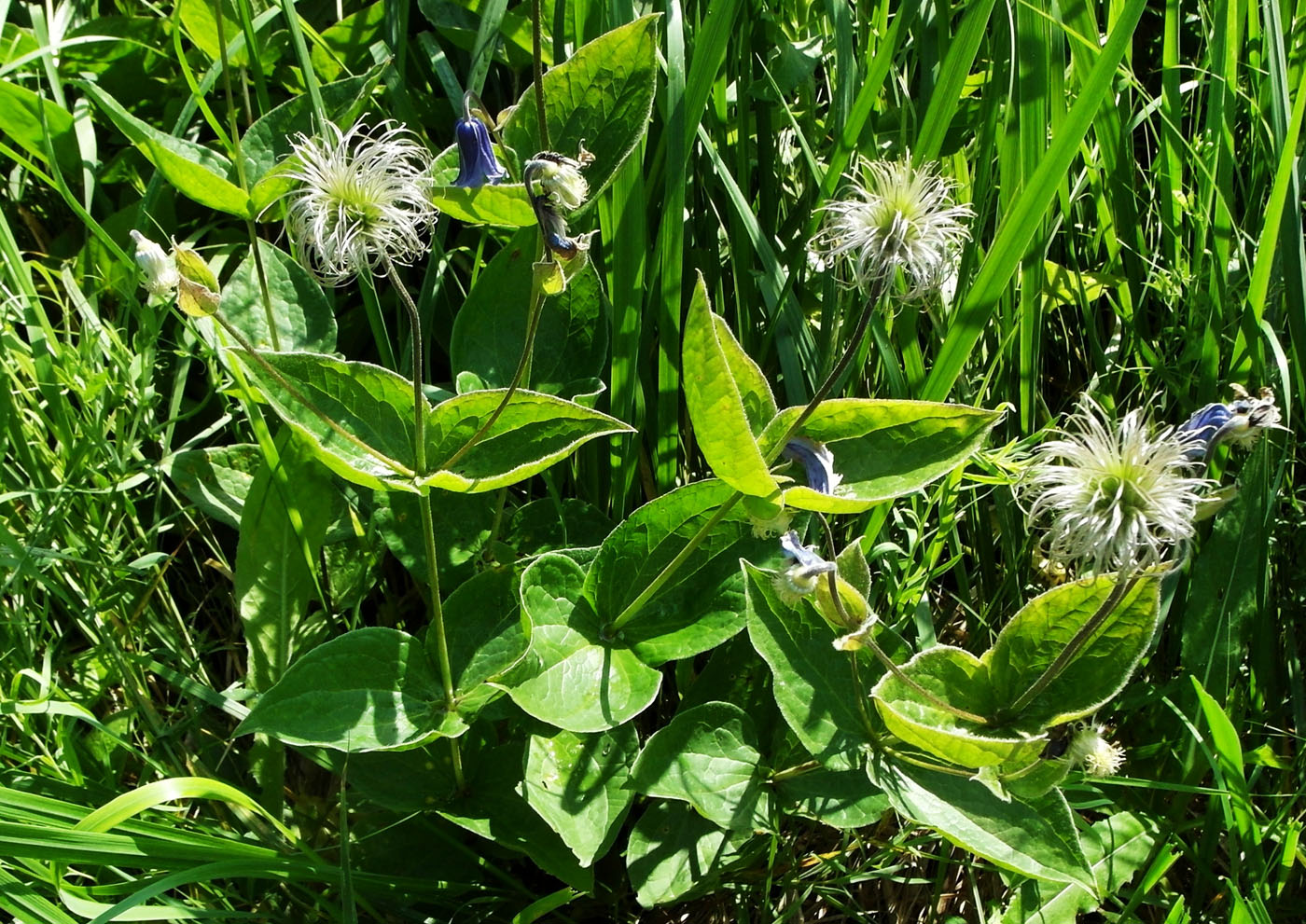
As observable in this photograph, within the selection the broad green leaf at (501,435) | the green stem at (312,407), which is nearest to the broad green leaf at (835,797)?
the broad green leaf at (501,435)

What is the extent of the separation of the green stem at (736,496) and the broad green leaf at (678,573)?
0.08ft

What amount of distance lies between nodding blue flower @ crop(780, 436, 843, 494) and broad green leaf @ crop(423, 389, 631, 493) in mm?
227

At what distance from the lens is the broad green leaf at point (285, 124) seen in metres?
1.95

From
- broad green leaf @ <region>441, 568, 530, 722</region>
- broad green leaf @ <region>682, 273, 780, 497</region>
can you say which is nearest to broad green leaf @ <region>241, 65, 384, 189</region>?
broad green leaf @ <region>441, 568, 530, 722</region>

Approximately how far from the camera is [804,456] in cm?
146

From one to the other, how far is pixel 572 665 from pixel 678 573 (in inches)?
8.6

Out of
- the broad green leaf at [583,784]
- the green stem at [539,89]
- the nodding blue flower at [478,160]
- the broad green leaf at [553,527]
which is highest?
the green stem at [539,89]

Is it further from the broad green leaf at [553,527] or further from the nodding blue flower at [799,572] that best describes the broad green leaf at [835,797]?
the broad green leaf at [553,527]

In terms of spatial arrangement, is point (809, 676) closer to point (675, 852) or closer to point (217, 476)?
point (675, 852)

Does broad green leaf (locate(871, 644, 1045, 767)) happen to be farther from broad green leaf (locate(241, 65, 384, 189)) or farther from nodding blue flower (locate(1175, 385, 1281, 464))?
broad green leaf (locate(241, 65, 384, 189))

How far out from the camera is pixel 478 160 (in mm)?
1489

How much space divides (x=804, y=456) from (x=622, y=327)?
0.51m

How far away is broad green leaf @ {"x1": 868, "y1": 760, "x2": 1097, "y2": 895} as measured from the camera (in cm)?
148

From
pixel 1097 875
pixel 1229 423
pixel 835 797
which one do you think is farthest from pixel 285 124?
pixel 1097 875
